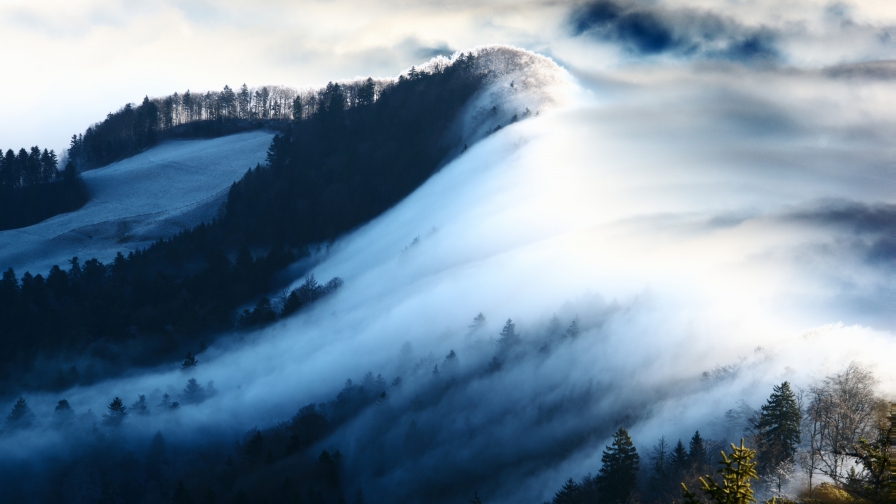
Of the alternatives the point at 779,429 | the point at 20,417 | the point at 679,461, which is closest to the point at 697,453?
the point at 679,461

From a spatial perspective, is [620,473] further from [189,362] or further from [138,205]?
[138,205]

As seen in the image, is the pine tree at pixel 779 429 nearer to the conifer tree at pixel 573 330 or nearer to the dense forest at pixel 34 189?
the conifer tree at pixel 573 330

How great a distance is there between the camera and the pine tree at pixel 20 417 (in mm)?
119625

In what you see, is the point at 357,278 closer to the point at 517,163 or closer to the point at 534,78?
the point at 517,163

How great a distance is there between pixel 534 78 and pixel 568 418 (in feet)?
335

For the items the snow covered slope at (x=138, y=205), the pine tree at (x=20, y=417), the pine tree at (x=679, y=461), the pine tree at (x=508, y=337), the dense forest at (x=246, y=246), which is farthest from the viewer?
the snow covered slope at (x=138, y=205)

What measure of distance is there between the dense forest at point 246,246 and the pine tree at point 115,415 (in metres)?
14.9

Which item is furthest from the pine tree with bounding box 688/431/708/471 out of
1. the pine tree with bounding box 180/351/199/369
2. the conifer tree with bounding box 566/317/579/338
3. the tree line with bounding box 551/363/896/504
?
the pine tree with bounding box 180/351/199/369

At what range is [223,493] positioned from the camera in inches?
4065

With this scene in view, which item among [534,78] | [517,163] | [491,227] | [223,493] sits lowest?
[223,493]

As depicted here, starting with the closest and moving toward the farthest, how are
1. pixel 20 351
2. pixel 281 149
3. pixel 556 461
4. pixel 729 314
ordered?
pixel 556 461 < pixel 729 314 < pixel 20 351 < pixel 281 149

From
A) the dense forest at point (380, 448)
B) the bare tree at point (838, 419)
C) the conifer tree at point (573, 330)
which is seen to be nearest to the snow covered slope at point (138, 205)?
the dense forest at point (380, 448)

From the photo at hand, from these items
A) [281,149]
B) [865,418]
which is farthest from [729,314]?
[281,149]

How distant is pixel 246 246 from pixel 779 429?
109743 millimetres
